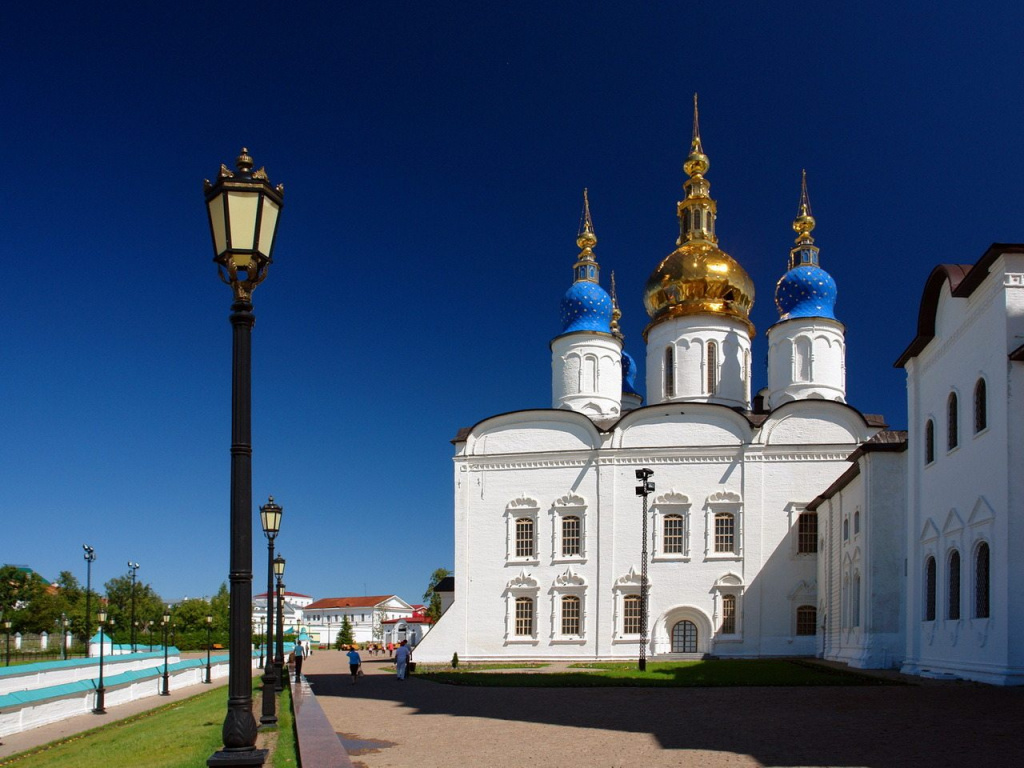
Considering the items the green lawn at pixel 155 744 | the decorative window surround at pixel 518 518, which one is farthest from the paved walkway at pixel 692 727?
the decorative window surround at pixel 518 518

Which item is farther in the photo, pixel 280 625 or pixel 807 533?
pixel 807 533

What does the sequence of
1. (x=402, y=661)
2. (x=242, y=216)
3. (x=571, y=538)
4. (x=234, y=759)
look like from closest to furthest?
(x=234, y=759) < (x=242, y=216) < (x=402, y=661) < (x=571, y=538)

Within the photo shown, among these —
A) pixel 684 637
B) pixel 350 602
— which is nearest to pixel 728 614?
pixel 684 637

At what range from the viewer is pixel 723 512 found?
33.2m

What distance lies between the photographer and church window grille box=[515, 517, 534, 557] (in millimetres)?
34219

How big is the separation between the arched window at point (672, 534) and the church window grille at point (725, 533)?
1.13 metres

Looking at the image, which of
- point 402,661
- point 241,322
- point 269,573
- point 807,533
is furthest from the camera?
point 807,533

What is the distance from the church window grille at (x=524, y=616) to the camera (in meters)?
33.8

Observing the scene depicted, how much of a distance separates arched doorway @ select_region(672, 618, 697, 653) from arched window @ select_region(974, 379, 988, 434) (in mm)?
16840

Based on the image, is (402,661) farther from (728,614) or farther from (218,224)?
(218,224)

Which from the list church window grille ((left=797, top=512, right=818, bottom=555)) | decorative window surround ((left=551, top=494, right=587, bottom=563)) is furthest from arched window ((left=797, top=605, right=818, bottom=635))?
decorative window surround ((left=551, top=494, right=587, bottom=563))

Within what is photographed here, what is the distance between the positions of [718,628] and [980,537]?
16037mm

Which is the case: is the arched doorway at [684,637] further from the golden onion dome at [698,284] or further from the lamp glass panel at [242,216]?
the lamp glass panel at [242,216]

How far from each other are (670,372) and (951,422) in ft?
60.6
